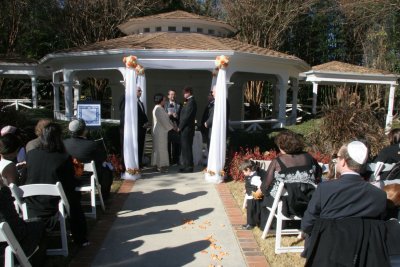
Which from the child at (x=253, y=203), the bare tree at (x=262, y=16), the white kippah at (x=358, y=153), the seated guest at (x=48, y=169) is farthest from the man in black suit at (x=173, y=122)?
the bare tree at (x=262, y=16)

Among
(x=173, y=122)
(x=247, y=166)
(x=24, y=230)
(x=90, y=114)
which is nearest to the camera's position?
(x=24, y=230)

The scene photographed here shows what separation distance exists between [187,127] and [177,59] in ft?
6.53

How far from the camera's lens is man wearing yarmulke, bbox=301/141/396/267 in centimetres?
316

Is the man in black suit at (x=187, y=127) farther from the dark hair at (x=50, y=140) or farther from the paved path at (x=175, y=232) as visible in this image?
the dark hair at (x=50, y=140)

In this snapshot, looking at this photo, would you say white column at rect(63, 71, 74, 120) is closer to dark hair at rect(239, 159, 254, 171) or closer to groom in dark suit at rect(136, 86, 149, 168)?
groom in dark suit at rect(136, 86, 149, 168)

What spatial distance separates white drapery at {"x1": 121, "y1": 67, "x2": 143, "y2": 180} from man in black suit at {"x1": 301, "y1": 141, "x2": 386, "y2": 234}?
5911 millimetres

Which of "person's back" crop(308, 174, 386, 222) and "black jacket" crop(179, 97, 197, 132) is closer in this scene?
"person's back" crop(308, 174, 386, 222)

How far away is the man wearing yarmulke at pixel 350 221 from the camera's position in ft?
10.4

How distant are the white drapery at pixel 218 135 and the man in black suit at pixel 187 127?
973mm

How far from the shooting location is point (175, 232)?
18.3 feet

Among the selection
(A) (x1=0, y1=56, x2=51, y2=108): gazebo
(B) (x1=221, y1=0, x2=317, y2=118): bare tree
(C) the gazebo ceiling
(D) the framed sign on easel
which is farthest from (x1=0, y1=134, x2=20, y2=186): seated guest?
(B) (x1=221, y1=0, x2=317, y2=118): bare tree

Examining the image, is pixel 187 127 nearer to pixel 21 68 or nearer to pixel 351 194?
pixel 351 194

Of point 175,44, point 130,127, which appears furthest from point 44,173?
point 175,44

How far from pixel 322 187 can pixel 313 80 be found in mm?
16757
